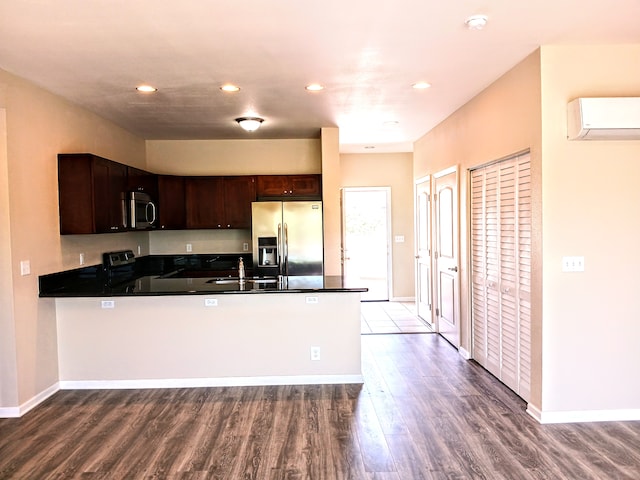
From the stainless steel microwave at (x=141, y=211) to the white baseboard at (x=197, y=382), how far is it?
176 centimetres

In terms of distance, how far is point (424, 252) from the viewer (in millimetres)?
6547

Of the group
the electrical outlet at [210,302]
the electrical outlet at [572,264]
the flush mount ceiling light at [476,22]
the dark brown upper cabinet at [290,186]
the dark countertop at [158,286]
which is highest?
the flush mount ceiling light at [476,22]

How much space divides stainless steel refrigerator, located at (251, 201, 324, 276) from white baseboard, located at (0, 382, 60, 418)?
8.91ft

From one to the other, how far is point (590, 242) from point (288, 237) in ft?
11.4

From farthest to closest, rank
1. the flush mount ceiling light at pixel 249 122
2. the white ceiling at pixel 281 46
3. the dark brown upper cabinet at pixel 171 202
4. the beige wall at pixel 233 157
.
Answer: the beige wall at pixel 233 157 → the dark brown upper cabinet at pixel 171 202 → the flush mount ceiling light at pixel 249 122 → the white ceiling at pixel 281 46

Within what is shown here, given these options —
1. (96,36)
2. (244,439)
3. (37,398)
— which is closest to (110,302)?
(37,398)

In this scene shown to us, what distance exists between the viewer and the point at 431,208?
19.7 feet

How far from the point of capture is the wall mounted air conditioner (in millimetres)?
3025

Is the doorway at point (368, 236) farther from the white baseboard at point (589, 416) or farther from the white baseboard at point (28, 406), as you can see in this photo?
the white baseboard at point (28, 406)

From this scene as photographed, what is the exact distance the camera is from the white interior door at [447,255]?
5.14 m

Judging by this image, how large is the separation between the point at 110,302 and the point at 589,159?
4075mm

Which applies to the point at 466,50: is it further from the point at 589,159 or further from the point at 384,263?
the point at 384,263

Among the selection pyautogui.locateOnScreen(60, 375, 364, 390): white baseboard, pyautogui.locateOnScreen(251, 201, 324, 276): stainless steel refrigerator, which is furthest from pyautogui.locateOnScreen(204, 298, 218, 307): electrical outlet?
pyautogui.locateOnScreen(251, 201, 324, 276): stainless steel refrigerator

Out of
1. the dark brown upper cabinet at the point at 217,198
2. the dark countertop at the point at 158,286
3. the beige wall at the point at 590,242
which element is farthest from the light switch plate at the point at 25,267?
the beige wall at the point at 590,242
